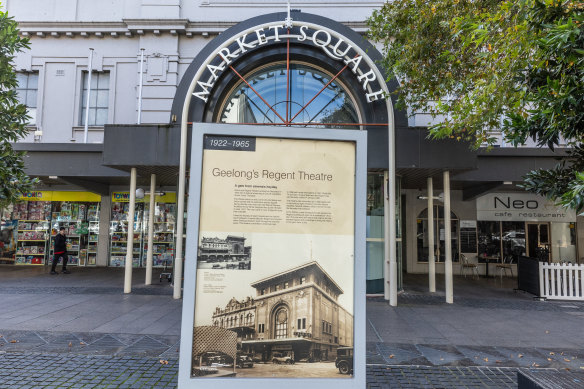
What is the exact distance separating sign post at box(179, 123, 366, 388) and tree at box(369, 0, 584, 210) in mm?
2241

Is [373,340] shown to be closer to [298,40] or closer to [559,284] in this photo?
[559,284]

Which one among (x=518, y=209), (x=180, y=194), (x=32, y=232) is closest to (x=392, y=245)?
(x=180, y=194)

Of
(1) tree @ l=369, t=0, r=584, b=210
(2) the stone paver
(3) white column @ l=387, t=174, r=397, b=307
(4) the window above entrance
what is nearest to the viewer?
(1) tree @ l=369, t=0, r=584, b=210

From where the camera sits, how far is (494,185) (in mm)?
12547

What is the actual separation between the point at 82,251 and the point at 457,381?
1663cm

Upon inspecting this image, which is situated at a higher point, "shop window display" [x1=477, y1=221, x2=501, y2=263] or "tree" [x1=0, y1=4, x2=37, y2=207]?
"tree" [x1=0, y1=4, x2=37, y2=207]

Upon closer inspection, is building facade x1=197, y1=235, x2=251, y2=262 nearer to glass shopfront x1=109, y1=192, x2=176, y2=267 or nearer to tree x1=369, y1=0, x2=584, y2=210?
tree x1=369, y1=0, x2=584, y2=210

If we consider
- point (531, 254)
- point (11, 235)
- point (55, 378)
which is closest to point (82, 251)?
point (11, 235)

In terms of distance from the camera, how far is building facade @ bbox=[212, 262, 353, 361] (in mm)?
2975

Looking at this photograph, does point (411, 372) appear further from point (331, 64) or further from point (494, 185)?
point (494, 185)

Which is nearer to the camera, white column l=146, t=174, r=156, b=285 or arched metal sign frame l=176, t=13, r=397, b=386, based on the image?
arched metal sign frame l=176, t=13, r=397, b=386

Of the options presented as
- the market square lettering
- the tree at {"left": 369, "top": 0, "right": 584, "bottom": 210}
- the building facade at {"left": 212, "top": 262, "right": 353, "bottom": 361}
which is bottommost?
the building facade at {"left": 212, "top": 262, "right": 353, "bottom": 361}

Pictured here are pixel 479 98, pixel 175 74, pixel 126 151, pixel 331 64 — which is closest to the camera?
pixel 479 98

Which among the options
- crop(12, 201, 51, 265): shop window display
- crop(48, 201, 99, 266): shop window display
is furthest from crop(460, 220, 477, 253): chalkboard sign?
crop(12, 201, 51, 265): shop window display
